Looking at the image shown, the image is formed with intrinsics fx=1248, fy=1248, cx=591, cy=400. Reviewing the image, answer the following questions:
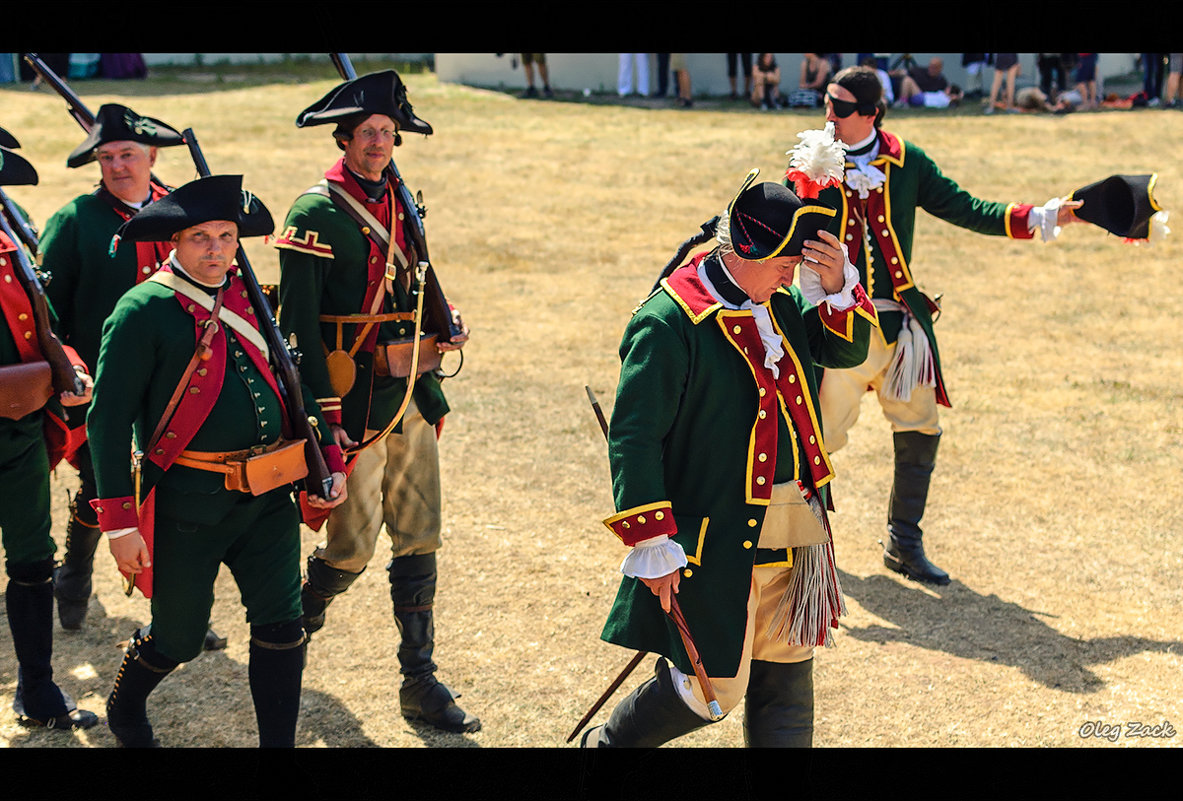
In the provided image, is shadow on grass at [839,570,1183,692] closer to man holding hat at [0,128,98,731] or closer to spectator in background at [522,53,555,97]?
man holding hat at [0,128,98,731]

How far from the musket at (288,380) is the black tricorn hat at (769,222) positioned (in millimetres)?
1709

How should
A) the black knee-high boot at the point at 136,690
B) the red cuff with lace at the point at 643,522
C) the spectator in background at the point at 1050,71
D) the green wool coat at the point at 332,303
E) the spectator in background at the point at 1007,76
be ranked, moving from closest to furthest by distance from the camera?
the red cuff with lace at the point at 643,522
the black knee-high boot at the point at 136,690
the green wool coat at the point at 332,303
the spectator in background at the point at 1007,76
the spectator in background at the point at 1050,71

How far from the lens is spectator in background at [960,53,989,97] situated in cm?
2122

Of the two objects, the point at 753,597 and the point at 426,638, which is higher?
the point at 753,597

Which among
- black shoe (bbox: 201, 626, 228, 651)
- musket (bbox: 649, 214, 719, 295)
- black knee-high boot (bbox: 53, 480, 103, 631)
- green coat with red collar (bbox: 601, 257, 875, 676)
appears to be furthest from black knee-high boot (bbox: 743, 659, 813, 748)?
black knee-high boot (bbox: 53, 480, 103, 631)

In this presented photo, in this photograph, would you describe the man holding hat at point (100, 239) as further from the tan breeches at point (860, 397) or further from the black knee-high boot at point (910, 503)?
the black knee-high boot at point (910, 503)

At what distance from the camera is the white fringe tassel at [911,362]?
20.4ft

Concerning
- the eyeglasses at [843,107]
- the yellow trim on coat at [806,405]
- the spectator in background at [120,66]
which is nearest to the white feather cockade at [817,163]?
the yellow trim on coat at [806,405]

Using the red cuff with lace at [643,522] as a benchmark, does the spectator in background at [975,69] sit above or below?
above

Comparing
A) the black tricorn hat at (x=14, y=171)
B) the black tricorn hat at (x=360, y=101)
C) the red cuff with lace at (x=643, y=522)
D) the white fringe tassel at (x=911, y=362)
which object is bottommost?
the white fringe tassel at (x=911, y=362)

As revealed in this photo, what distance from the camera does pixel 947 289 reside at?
1158 centimetres

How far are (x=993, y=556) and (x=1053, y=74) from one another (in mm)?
16573

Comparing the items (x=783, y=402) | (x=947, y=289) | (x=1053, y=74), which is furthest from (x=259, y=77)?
(x=783, y=402)
